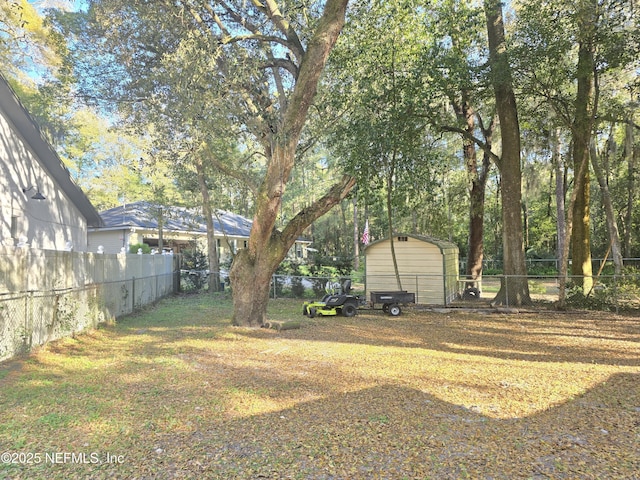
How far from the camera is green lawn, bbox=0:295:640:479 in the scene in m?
3.52

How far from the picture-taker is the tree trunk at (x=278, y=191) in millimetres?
8727

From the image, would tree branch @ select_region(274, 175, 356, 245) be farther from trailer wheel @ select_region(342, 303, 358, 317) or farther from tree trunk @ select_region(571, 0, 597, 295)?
tree trunk @ select_region(571, 0, 597, 295)

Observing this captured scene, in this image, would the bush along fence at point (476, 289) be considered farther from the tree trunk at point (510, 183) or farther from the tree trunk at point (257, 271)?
the tree trunk at point (257, 271)

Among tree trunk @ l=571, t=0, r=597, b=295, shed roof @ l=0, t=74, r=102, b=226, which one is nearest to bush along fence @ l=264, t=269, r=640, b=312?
tree trunk @ l=571, t=0, r=597, b=295

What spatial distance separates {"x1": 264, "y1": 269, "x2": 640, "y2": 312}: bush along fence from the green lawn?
144 inches

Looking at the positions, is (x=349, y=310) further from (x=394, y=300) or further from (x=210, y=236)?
(x=210, y=236)

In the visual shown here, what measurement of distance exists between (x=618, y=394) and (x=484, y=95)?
11.1 metres

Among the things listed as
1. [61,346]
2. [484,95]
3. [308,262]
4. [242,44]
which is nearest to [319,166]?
[308,262]

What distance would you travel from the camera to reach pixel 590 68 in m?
11.1

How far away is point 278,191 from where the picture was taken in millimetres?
9359

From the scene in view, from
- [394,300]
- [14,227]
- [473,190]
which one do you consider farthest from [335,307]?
[473,190]

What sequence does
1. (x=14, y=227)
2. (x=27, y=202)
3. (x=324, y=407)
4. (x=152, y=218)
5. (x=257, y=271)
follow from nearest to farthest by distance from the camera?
(x=324, y=407)
(x=257, y=271)
(x=14, y=227)
(x=27, y=202)
(x=152, y=218)

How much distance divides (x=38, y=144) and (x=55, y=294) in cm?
520

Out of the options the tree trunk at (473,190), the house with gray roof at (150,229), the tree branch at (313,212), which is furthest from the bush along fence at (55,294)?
the tree trunk at (473,190)
